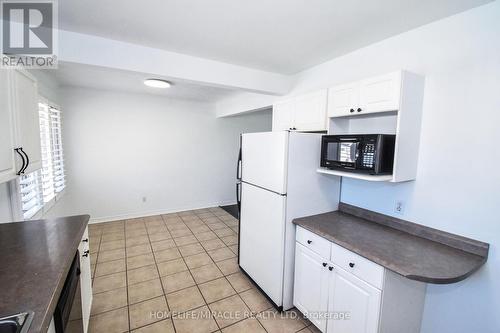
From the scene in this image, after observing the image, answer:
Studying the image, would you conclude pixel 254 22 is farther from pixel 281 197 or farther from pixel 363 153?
pixel 281 197

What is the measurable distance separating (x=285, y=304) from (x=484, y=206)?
1700mm

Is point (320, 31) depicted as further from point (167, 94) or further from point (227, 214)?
point (227, 214)

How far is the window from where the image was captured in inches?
88.4

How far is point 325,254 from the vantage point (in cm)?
177

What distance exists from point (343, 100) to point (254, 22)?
96 cm

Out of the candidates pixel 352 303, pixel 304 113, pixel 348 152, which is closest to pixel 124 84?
pixel 304 113

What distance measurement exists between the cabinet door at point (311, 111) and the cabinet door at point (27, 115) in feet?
7.49

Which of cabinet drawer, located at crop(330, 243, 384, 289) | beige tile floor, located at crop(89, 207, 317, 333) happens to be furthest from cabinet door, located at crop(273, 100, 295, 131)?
beige tile floor, located at crop(89, 207, 317, 333)

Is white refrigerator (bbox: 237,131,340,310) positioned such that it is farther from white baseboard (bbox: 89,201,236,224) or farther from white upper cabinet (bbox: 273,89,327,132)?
white baseboard (bbox: 89,201,236,224)

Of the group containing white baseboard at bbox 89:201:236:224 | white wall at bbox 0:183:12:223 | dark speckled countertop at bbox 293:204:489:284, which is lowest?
white baseboard at bbox 89:201:236:224

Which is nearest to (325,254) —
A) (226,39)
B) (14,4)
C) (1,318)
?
(1,318)

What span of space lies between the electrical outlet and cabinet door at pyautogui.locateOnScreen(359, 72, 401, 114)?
0.79m

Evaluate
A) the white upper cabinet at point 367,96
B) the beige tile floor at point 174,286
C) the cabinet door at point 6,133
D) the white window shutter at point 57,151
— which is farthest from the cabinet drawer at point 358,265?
the white window shutter at point 57,151

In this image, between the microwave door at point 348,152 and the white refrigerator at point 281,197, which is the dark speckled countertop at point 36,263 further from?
the microwave door at point 348,152
